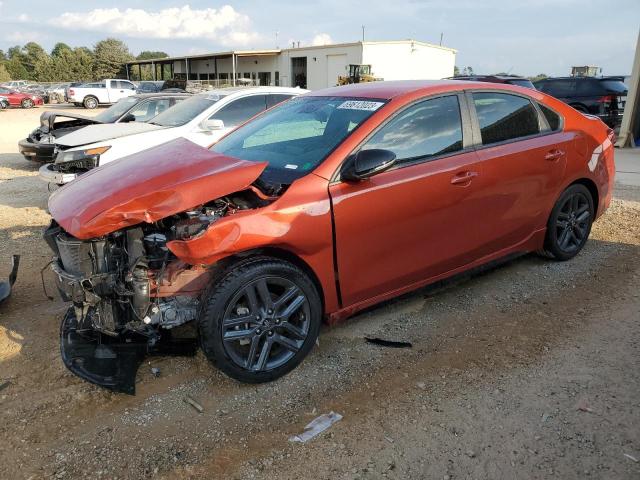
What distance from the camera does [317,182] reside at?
122 inches

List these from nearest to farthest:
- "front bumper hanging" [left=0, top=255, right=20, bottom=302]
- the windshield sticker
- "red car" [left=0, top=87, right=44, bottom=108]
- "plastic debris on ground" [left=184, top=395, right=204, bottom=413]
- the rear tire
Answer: "plastic debris on ground" [left=184, top=395, right=204, bottom=413], the windshield sticker, "front bumper hanging" [left=0, top=255, right=20, bottom=302], the rear tire, "red car" [left=0, top=87, right=44, bottom=108]

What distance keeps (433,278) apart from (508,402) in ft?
3.62

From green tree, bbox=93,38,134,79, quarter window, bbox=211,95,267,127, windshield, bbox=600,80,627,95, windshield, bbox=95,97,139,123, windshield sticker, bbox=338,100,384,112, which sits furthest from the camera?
green tree, bbox=93,38,134,79

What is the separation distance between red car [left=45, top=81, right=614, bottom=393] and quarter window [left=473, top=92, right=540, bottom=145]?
0.06 feet

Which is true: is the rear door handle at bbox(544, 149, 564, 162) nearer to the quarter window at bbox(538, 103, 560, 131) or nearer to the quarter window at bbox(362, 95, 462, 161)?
the quarter window at bbox(538, 103, 560, 131)

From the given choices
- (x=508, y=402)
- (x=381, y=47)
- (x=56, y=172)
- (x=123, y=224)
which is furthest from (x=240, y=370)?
(x=381, y=47)

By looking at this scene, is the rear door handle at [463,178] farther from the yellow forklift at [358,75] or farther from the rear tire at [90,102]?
the rear tire at [90,102]

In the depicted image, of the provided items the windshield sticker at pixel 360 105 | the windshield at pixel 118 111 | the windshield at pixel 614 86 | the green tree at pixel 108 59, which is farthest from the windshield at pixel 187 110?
the green tree at pixel 108 59

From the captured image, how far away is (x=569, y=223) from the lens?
4719 millimetres

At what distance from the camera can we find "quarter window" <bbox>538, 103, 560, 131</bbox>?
14.4 ft

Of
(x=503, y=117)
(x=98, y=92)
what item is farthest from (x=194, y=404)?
(x=98, y=92)

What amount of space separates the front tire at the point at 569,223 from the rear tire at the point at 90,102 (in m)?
32.4

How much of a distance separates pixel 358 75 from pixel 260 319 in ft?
101

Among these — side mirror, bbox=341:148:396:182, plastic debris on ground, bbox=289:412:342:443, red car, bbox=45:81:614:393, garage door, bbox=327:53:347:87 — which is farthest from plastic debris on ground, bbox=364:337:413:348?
garage door, bbox=327:53:347:87
